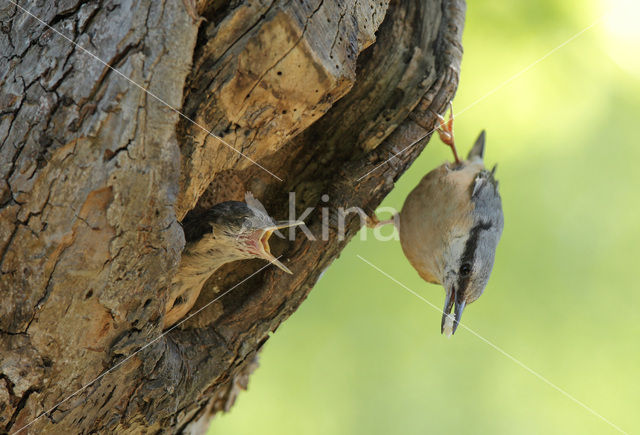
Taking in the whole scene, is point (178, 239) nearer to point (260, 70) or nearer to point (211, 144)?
point (211, 144)

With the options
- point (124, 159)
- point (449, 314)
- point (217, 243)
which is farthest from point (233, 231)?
point (449, 314)

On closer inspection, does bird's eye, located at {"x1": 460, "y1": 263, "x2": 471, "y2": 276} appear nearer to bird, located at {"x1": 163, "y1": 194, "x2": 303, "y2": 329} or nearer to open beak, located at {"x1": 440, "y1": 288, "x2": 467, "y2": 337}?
open beak, located at {"x1": 440, "y1": 288, "x2": 467, "y2": 337}

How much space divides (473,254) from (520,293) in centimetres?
123

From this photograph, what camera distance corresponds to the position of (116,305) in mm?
1686

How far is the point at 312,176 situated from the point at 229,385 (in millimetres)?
1139

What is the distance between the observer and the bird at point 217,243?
7.04 feet

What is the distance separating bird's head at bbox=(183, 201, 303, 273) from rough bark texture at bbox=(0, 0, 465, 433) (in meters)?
0.23

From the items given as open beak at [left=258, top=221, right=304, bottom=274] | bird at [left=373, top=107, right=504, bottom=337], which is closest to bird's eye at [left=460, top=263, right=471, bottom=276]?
bird at [left=373, top=107, right=504, bottom=337]

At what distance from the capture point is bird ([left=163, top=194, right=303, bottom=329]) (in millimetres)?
2145

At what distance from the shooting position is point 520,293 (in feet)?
11.7

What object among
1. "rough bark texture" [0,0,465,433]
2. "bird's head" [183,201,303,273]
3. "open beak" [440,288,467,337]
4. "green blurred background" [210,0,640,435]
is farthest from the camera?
"green blurred background" [210,0,640,435]

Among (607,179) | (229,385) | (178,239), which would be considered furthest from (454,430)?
(178,239)

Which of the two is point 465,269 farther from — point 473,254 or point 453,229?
point 453,229

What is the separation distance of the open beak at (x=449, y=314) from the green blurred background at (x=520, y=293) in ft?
3.44
